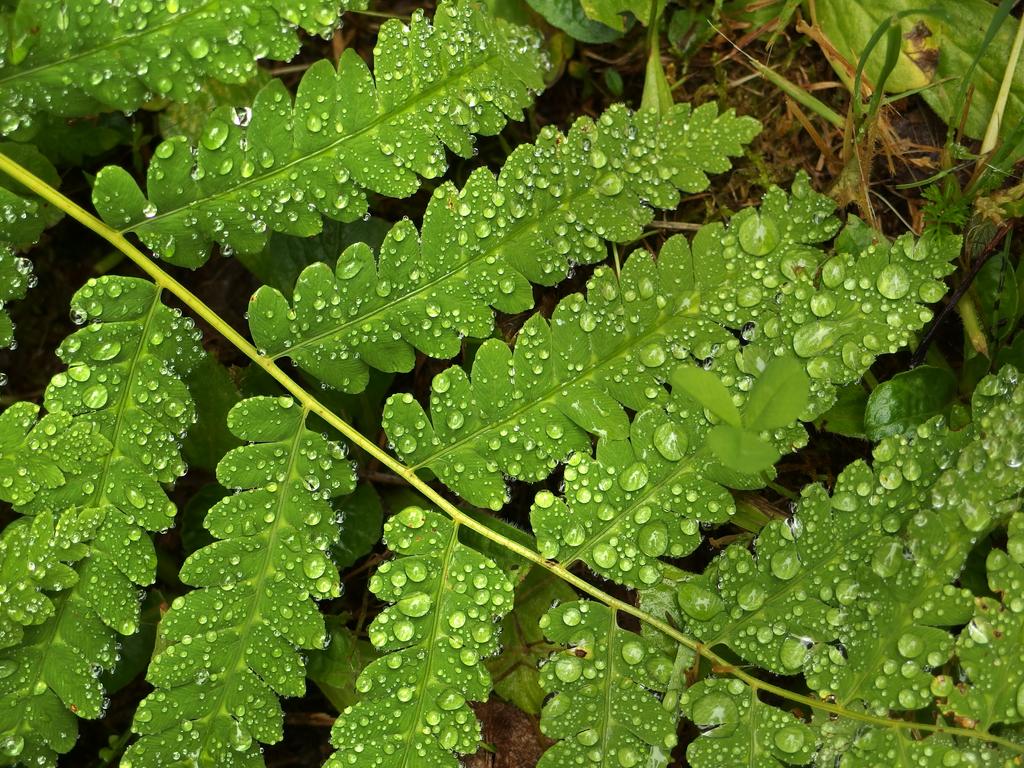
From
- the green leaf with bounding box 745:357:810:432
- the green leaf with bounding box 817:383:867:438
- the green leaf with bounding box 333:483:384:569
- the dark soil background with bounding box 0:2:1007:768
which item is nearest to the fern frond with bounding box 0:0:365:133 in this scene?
the dark soil background with bounding box 0:2:1007:768

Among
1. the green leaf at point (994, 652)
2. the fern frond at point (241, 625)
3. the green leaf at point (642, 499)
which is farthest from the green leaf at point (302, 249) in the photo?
the green leaf at point (994, 652)

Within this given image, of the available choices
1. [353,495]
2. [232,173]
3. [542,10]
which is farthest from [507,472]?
[542,10]

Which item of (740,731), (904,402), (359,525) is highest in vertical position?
(904,402)

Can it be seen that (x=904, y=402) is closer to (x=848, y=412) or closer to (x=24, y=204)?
(x=848, y=412)

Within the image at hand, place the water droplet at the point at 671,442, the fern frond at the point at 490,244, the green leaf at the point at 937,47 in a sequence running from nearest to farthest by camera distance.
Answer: the water droplet at the point at 671,442 → the fern frond at the point at 490,244 → the green leaf at the point at 937,47

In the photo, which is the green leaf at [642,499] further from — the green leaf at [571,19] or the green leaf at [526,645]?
the green leaf at [571,19]

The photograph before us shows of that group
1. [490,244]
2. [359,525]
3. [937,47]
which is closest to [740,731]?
[359,525]
